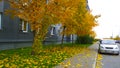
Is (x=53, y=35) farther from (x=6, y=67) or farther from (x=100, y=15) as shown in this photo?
(x=6, y=67)

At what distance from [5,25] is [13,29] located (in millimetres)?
1779

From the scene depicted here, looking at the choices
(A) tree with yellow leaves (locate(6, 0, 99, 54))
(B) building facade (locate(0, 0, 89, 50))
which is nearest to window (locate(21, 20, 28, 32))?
(B) building facade (locate(0, 0, 89, 50))

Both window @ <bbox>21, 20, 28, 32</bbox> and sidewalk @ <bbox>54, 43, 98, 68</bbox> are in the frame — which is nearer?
sidewalk @ <bbox>54, 43, 98, 68</bbox>

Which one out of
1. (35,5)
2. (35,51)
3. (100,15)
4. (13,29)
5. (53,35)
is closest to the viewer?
(35,5)

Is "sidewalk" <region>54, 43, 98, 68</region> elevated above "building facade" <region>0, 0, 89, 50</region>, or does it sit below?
below

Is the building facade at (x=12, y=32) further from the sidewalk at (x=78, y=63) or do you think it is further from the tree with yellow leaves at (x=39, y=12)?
the sidewalk at (x=78, y=63)

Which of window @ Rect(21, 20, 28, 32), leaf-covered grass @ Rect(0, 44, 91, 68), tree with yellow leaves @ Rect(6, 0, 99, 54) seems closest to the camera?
leaf-covered grass @ Rect(0, 44, 91, 68)

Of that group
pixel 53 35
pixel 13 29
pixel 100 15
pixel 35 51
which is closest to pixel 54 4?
pixel 35 51

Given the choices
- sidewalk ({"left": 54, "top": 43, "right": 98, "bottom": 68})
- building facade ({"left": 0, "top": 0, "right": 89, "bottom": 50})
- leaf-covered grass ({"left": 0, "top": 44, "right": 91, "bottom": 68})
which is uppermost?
building facade ({"left": 0, "top": 0, "right": 89, "bottom": 50})

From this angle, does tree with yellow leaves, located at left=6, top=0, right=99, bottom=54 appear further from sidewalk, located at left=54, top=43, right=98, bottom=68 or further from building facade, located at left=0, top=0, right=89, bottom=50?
building facade, located at left=0, top=0, right=89, bottom=50

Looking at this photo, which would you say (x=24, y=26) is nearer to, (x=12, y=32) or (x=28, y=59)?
(x=12, y=32)

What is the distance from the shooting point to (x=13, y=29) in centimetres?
2284

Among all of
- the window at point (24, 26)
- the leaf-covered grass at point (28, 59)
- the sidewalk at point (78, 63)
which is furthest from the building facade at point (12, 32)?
the sidewalk at point (78, 63)

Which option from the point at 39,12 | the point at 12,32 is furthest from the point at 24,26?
the point at 39,12
